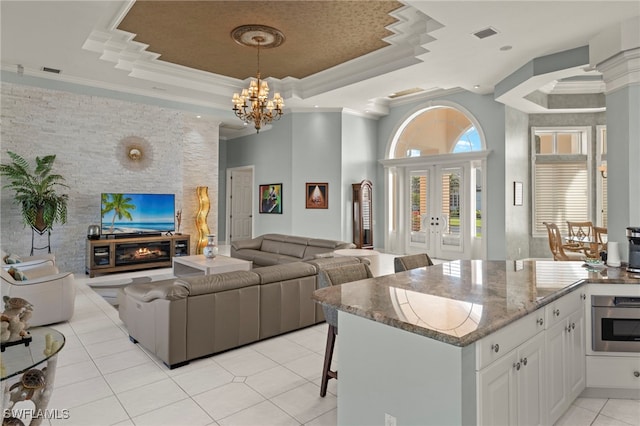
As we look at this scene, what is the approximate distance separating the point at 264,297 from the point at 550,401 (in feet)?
7.64

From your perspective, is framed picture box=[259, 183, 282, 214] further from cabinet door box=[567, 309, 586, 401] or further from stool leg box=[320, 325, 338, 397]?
cabinet door box=[567, 309, 586, 401]

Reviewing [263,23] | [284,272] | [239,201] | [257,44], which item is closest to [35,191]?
[257,44]

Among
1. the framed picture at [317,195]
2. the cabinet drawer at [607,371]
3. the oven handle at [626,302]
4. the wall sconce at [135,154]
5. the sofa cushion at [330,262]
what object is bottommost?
the cabinet drawer at [607,371]

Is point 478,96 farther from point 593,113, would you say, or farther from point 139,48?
point 139,48

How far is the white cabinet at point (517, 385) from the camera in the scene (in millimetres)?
1573

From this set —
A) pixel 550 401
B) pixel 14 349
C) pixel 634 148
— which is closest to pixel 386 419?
pixel 550 401

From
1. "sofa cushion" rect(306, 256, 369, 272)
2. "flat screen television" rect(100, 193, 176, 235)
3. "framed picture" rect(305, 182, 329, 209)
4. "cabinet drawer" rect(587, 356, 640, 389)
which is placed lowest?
"cabinet drawer" rect(587, 356, 640, 389)

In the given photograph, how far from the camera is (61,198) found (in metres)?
6.41

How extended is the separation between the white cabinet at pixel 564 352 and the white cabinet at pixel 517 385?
0.42 ft

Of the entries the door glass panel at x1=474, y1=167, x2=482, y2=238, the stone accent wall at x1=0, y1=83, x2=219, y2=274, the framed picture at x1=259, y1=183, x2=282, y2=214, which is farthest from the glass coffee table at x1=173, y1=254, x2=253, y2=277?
the door glass panel at x1=474, y1=167, x2=482, y2=238

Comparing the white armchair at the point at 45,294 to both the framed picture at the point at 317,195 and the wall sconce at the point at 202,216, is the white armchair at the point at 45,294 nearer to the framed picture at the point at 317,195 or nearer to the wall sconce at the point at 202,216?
the wall sconce at the point at 202,216

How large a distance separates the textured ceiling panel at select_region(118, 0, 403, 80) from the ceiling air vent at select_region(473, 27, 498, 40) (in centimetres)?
111

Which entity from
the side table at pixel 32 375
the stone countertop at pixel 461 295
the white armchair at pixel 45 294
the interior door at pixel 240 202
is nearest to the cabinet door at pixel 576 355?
the stone countertop at pixel 461 295

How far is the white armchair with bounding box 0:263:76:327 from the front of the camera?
3846mm
